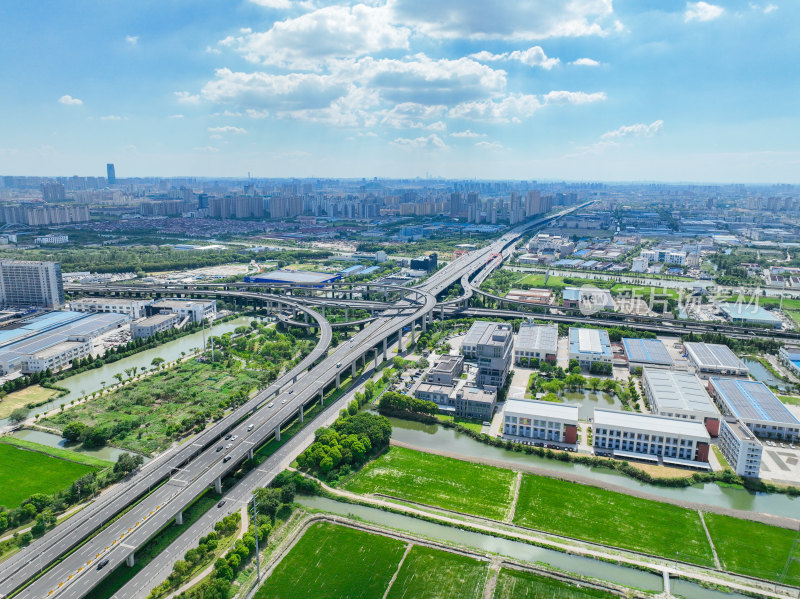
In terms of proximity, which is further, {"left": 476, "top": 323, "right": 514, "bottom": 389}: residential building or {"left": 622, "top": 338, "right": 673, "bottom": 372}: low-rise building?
{"left": 622, "top": 338, "right": 673, "bottom": 372}: low-rise building

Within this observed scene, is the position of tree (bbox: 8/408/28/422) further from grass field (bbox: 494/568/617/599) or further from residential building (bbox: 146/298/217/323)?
grass field (bbox: 494/568/617/599)

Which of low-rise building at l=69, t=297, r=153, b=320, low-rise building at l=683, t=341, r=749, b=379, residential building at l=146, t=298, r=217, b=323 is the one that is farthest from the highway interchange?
low-rise building at l=683, t=341, r=749, b=379

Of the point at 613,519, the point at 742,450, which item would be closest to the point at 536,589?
the point at 613,519

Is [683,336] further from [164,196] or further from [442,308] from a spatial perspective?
[164,196]

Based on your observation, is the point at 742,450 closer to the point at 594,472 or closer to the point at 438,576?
the point at 594,472

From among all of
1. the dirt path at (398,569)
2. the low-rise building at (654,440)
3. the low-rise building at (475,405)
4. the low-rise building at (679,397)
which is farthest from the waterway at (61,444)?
the low-rise building at (679,397)

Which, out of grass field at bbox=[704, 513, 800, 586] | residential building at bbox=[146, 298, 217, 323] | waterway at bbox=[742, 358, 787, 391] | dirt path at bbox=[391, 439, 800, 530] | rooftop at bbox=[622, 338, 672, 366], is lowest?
grass field at bbox=[704, 513, 800, 586]

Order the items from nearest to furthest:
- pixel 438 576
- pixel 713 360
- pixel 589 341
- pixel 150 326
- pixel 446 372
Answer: pixel 438 576, pixel 446 372, pixel 713 360, pixel 589 341, pixel 150 326
